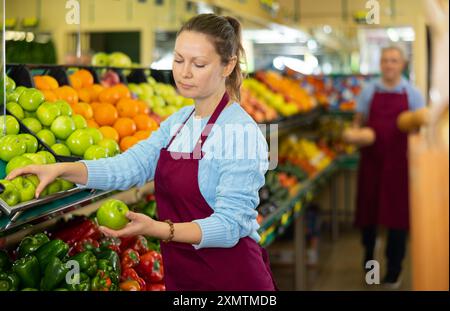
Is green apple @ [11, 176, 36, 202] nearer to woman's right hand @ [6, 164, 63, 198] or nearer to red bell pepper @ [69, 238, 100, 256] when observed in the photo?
woman's right hand @ [6, 164, 63, 198]

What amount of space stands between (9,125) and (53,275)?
525mm

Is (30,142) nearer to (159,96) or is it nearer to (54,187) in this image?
(54,187)

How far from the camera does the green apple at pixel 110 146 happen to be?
2.54 m

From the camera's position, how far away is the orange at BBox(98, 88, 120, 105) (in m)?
3.12

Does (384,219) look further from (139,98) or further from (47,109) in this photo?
(47,109)

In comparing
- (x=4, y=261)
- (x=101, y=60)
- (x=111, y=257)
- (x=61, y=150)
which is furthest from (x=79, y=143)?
(x=101, y=60)

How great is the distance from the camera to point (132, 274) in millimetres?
2600

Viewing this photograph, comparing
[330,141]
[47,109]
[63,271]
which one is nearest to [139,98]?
[47,109]

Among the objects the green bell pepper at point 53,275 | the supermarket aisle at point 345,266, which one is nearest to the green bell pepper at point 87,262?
the green bell pepper at point 53,275

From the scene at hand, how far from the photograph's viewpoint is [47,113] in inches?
101

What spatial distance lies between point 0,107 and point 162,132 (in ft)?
1.99

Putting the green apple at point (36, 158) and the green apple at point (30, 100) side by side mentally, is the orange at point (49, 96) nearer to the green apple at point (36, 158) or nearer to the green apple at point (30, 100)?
the green apple at point (30, 100)

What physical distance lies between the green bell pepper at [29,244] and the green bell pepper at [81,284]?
0.61 feet
